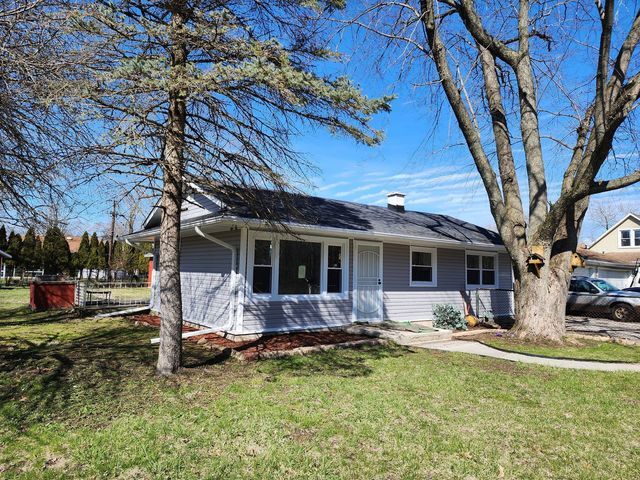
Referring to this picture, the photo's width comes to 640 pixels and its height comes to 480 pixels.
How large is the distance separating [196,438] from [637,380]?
6462mm

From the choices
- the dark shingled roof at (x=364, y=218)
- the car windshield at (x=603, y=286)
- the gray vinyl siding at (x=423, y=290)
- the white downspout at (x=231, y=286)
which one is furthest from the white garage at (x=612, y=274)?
the white downspout at (x=231, y=286)

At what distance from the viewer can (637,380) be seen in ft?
20.8

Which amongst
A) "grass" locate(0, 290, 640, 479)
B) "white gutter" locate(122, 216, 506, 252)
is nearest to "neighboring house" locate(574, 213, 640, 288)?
"white gutter" locate(122, 216, 506, 252)

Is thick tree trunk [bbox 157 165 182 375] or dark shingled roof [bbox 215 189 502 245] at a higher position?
dark shingled roof [bbox 215 189 502 245]

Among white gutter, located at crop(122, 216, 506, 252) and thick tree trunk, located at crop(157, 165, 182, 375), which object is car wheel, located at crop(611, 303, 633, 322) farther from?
thick tree trunk, located at crop(157, 165, 182, 375)

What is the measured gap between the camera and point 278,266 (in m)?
9.77

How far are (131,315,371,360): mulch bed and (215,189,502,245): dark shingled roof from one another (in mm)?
2514

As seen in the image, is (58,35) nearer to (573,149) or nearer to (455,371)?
(455,371)

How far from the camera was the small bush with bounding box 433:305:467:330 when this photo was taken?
38.4 feet

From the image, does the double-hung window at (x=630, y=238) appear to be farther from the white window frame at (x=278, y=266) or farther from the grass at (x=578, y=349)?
the white window frame at (x=278, y=266)

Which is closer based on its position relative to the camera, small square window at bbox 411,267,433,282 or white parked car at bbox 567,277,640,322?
small square window at bbox 411,267,433,282

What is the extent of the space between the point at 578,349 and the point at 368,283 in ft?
16.6

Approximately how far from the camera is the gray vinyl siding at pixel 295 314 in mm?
9359

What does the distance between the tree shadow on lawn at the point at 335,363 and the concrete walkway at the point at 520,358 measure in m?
1.13
